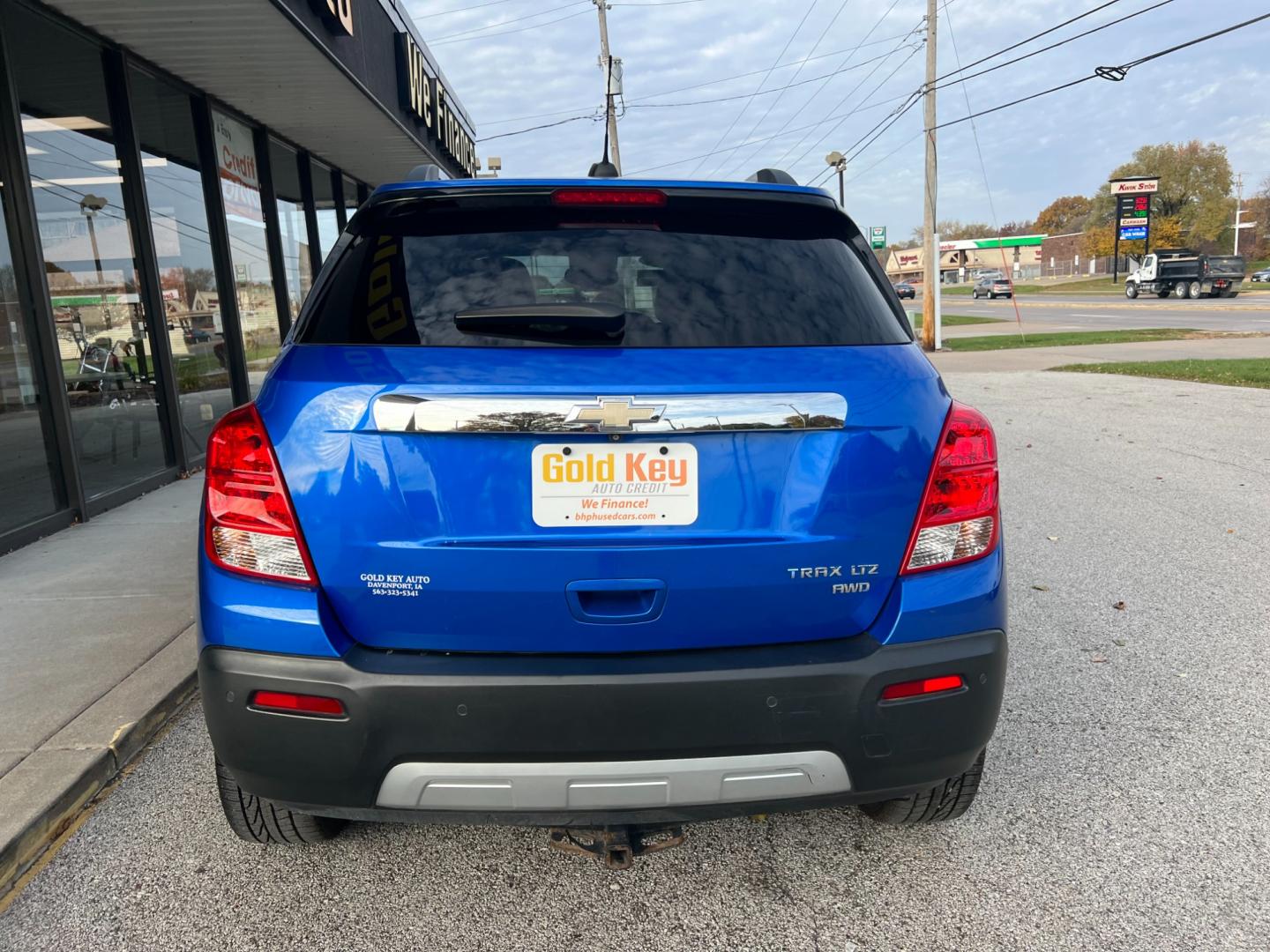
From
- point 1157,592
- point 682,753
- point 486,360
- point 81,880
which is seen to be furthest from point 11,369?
point 1157,592

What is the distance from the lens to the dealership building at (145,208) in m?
5.91

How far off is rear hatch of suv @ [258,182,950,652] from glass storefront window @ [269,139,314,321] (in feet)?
31.5

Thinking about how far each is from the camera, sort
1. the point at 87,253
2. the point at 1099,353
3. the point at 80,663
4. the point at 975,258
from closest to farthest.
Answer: the point at 80,663, the point at 87,253, the point at 1099,353, the point at 975,258

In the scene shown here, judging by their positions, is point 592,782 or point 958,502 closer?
point 592,782

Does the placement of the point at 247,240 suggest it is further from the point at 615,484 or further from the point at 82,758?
the point at 615,484

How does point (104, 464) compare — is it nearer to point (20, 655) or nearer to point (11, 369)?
point (11, 369)

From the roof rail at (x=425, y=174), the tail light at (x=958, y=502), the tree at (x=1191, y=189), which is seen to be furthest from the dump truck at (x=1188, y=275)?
the roof rail at (x=425, y=174)

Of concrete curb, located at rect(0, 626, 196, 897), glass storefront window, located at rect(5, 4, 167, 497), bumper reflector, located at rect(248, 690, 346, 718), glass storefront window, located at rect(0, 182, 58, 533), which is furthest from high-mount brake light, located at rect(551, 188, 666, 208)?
glass storefront window, located at rect(5, 4, 167, 497)

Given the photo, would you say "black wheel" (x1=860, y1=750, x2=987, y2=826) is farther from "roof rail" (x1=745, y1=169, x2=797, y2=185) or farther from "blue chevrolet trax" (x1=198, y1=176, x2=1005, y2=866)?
"roof rail" (x1=745, y1=169, x2=797, y2=185)

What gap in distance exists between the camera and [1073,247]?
11081cm

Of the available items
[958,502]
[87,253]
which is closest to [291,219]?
[87,253]

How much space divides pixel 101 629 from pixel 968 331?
2773cm

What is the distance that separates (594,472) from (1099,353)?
63.3 ft

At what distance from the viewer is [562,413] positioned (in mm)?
1804
